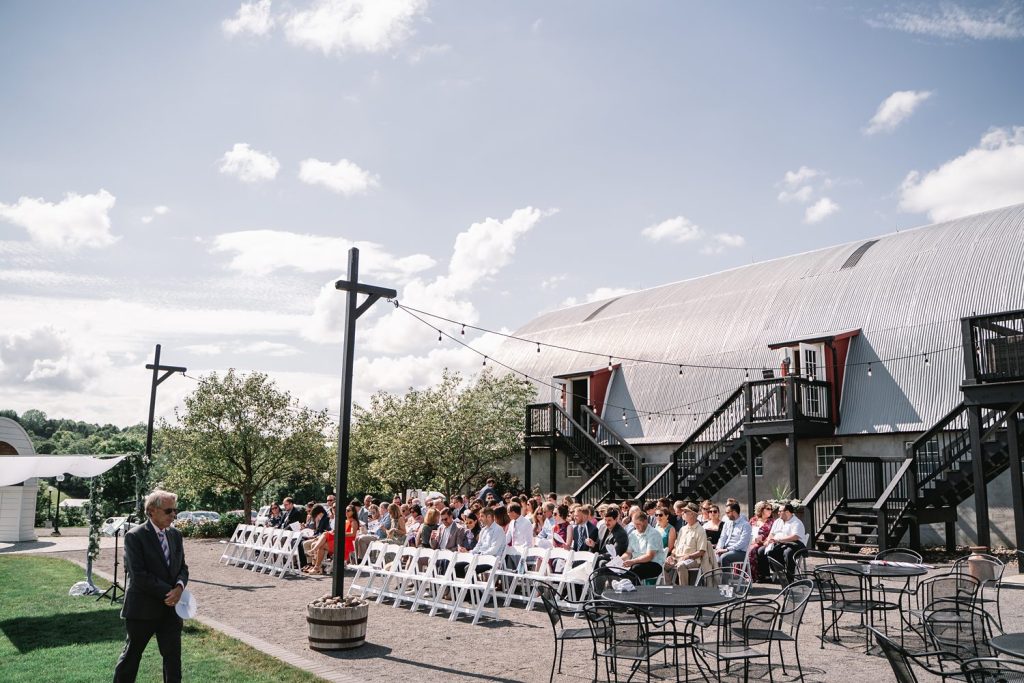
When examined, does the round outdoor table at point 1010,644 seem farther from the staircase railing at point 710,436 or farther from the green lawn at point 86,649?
the staircase railing at point 710,436

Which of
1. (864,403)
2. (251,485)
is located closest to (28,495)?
(251,485)

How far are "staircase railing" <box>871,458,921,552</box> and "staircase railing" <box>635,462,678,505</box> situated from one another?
21.4 feet

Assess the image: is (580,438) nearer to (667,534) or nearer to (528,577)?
(667,534)

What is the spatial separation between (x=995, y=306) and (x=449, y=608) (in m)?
17.6

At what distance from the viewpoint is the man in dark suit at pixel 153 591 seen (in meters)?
6.49

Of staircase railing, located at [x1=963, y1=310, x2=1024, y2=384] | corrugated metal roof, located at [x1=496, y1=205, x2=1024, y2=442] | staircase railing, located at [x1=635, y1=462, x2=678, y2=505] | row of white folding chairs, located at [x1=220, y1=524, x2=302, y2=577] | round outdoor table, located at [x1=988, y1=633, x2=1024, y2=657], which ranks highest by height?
corrugated metal roof, located at [x1=496, y1=205, x2=1024, y2=442]

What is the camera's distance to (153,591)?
652 cm

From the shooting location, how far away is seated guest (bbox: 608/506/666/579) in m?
11.7

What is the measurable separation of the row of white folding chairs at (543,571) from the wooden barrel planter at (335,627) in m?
3.07

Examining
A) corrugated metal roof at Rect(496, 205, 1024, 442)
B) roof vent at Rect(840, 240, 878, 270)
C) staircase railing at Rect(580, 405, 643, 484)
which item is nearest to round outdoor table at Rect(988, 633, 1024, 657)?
corrugated metal roof at Rect(496, 205, 1024, 442)

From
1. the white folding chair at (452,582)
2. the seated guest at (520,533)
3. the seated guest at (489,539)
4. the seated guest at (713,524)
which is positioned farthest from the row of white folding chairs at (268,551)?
the seated guest at (713,524)

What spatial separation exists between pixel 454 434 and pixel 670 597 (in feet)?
66.8

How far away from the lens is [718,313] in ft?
94.0

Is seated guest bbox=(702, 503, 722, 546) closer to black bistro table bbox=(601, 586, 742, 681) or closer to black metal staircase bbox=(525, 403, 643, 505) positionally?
black bistro table bbox=(601, 586, 742, 681)
